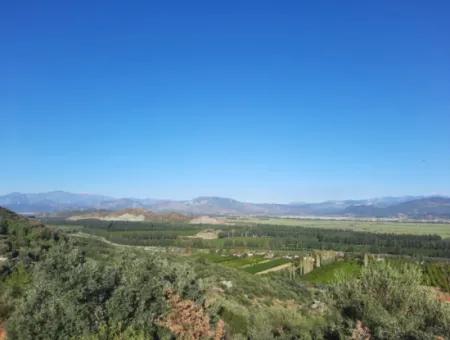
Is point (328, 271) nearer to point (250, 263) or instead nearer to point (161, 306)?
point (250, 263)

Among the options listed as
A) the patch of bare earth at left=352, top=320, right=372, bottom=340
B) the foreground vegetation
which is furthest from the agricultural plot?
the patch of bare earth at left=352, top=320, right=372, bottom=340

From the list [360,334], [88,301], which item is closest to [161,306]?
[88,301]

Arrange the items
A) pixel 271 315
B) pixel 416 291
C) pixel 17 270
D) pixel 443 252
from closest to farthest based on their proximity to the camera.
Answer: pixel 416 291
pixel 271 315
pixel 17 270
pixel 443 252

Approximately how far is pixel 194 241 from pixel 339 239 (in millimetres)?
55404

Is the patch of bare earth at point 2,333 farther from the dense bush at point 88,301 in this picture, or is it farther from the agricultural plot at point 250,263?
the agricultural plot at point 250,263

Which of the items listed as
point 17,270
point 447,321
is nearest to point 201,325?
point 447,321

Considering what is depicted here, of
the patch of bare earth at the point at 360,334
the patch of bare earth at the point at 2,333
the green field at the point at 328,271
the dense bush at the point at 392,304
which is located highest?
the dense bush at the point at 392,304

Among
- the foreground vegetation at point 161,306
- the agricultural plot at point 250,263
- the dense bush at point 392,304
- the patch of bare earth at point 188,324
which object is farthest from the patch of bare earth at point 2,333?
the agricultural plot at point 250,263

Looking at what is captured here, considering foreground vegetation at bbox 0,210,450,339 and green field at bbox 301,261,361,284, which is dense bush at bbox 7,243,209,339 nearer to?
foreground vegetation at bbox 0,210,450,339

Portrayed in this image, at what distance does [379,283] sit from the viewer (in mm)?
21000

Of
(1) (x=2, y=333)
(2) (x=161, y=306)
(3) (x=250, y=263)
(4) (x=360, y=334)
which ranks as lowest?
(3) (x=250, y=263)

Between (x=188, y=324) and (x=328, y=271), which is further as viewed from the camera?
(x=328, y=271)

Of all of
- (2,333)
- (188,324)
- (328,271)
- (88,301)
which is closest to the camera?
(188,324)

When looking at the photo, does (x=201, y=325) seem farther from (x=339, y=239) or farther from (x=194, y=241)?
(x=339, y=239)
